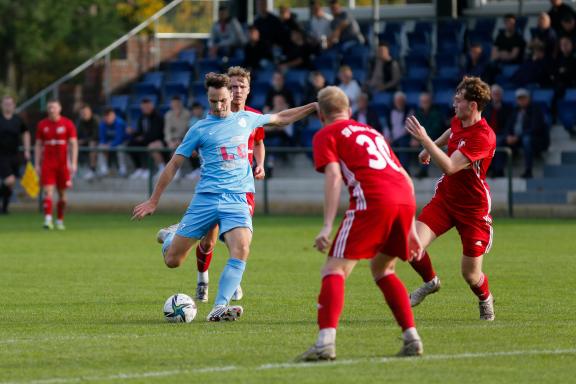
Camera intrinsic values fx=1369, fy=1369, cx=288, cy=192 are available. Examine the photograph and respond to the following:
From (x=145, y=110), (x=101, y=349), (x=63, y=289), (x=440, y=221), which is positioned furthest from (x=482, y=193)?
(x=145, y=110)

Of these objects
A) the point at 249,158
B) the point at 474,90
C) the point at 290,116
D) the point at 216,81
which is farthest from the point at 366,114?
the point at 474,90

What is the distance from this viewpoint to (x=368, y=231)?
8648 millimetres

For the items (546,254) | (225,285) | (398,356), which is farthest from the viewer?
(546,254)

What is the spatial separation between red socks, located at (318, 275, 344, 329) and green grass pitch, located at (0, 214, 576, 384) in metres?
0.28

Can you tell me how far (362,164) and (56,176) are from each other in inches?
649

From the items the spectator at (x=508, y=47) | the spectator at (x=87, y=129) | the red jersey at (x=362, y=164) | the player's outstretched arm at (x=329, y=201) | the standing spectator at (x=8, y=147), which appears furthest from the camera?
the spectator at (x=87, y=129)

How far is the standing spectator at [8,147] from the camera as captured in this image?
90.6 ft

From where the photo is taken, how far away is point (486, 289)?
440 inches

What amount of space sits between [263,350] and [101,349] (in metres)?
1.12

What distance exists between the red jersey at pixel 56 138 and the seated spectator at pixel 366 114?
5.94 m

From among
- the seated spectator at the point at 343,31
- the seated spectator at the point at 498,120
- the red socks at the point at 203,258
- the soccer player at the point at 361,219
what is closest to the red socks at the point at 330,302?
the soccer player at the point at 361,219

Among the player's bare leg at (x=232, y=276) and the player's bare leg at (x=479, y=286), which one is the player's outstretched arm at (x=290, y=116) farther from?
the player's bare leg at (x=479, y=286)

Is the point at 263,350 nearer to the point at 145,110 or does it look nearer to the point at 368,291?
the point at 368,291

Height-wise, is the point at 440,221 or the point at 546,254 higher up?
the point at 440,221
